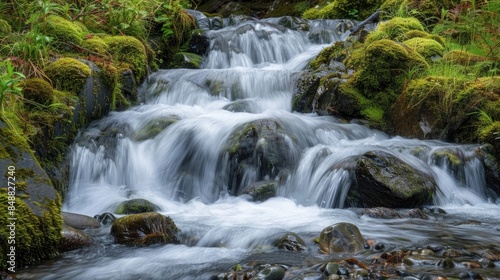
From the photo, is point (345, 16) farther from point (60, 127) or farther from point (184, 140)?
point (60, 127)

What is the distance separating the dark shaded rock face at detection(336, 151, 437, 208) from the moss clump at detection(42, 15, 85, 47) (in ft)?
15.6

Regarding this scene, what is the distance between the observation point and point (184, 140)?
718cm

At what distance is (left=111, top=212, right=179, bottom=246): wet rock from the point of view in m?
4.49

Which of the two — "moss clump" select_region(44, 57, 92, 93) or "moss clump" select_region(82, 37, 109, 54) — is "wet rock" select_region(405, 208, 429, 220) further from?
"moss clump" select_region(82, 37, 109, 54)

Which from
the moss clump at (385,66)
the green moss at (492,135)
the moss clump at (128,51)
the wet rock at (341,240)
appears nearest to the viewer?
the wet rock at (341,240)

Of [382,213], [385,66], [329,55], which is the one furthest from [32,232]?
[329,55]

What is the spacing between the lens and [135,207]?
5.64 metres

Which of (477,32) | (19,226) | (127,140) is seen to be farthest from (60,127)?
(477,32)

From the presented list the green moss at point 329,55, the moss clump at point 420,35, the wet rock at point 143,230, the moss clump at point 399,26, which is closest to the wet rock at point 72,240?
the wet rock at point 143,230

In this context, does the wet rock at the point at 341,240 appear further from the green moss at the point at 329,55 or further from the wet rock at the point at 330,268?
the green moss at the point at 329,55

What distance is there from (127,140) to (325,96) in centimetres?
322

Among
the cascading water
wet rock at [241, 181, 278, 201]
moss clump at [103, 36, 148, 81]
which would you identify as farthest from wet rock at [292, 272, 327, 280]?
moss clump at [103, 36, 148, 81]

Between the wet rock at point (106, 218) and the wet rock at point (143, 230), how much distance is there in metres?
0.55

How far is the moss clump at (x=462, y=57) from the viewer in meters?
7.73
